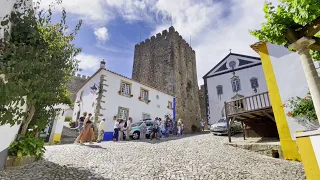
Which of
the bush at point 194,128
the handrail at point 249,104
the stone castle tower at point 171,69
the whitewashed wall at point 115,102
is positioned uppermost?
the stone castle tower at point 171,69

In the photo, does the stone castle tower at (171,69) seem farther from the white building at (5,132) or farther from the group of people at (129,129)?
the white building at (5,132)

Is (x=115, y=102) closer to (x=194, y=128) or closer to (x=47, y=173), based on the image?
(x=47, y=173)

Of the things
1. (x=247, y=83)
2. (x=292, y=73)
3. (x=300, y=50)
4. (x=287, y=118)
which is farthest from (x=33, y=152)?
(x=247, y=83)

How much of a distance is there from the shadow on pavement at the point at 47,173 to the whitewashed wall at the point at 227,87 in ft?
60.1

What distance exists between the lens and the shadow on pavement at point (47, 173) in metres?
4.69

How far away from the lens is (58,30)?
6457 millimetres

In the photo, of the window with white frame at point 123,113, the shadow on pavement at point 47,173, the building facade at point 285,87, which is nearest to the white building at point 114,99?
the window with white frame at point 123,113

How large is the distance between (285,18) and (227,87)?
17.6 metres

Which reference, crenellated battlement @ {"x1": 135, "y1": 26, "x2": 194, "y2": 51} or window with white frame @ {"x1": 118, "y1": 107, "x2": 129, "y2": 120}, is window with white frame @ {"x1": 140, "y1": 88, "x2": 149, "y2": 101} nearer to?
window with white frame @ {"x1": 118, "y1": 107, "x2": 129, "y2": 120}

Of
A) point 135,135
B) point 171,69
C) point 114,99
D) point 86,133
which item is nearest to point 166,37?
point 171,69

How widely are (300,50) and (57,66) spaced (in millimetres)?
6316

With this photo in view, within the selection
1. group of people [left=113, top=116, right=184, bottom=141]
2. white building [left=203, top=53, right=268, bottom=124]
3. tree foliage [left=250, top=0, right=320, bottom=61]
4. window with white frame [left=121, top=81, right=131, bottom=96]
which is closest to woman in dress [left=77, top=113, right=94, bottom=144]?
group of people [left=113, top=116, right=184, bottom=141]

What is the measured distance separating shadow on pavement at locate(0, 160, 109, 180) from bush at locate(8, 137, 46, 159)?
1.35ft

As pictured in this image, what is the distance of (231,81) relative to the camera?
70.9 ft
